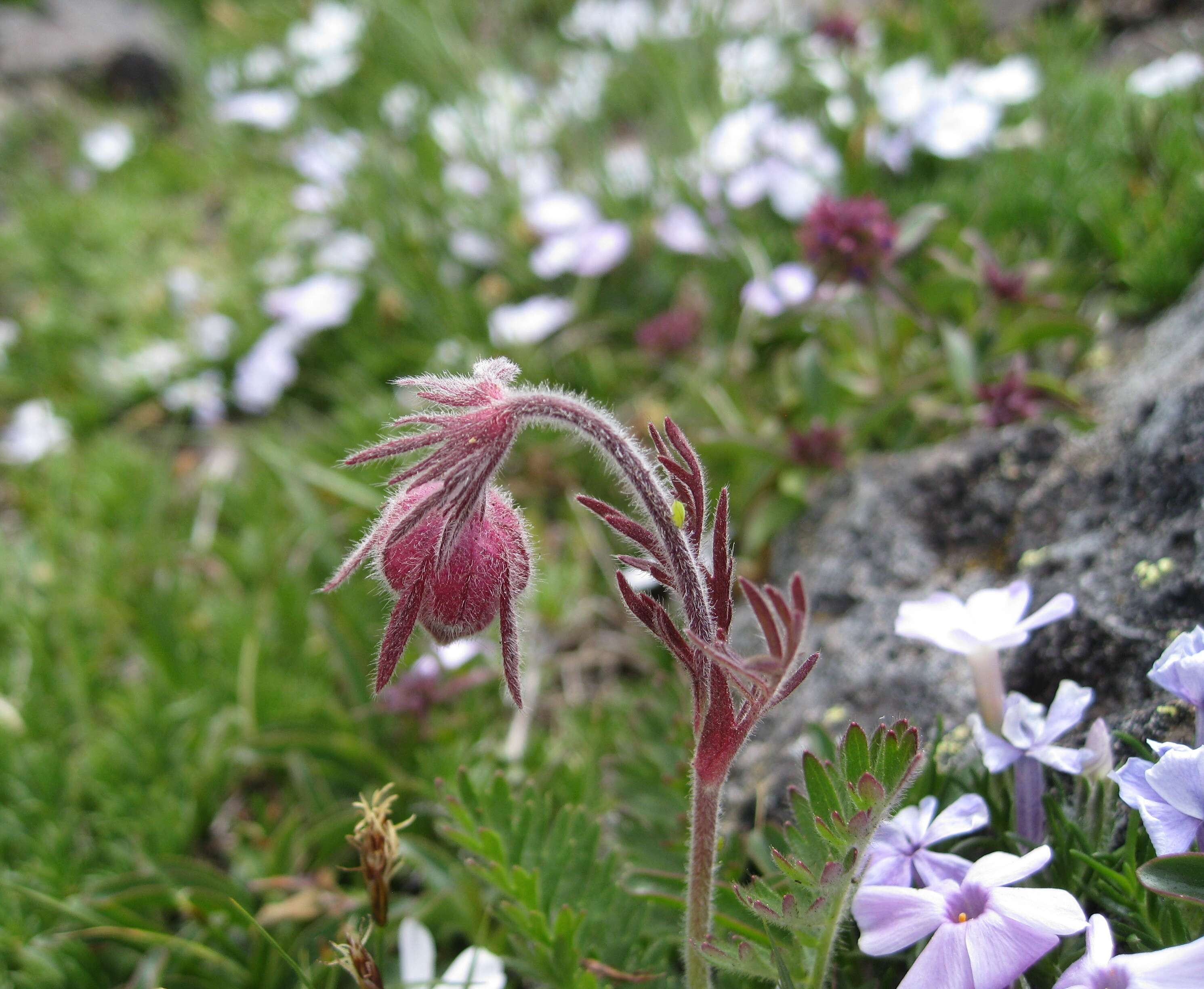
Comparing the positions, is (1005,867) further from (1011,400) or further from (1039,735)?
(1011,400)

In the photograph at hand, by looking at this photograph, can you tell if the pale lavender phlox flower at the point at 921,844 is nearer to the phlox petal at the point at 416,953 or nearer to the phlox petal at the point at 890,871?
the phlox petal at the point at 890,871

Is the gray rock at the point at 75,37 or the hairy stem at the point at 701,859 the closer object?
the hairy stem at the point at 701,859

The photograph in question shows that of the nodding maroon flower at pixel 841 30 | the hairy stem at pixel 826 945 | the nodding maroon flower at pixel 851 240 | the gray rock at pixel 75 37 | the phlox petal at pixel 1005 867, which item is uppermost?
the gray rock at pixel 75 37

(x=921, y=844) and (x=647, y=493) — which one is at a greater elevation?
(x=647, y=493)

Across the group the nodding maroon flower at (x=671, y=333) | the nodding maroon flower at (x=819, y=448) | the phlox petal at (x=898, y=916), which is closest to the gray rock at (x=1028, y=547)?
the nodding maroon flower at (x=819, y=448)

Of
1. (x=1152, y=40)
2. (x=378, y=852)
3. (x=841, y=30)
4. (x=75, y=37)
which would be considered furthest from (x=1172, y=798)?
(x=75, y=37)

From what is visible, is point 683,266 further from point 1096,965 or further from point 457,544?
point 1096,965
